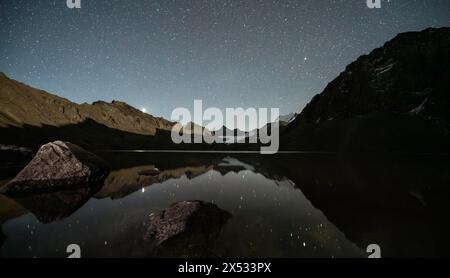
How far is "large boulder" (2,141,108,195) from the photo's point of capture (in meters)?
22.5

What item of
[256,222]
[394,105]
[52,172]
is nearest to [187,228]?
[256,222]

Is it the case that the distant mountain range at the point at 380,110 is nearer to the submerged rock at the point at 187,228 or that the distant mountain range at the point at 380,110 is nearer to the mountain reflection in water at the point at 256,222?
the mountain reflection in water at the point at 256,222

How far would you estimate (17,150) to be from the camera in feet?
177

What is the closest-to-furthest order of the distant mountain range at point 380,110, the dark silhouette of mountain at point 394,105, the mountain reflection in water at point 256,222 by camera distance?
the mountain reflection in water at point 256,222 < the distant mountain range at point 380,110 < the dark silhouette of mountain at point 394,105

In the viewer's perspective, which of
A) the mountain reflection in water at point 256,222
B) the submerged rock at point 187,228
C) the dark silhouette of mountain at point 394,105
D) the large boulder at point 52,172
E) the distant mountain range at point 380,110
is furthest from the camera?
the dark silhouette of mountain at point 394,105

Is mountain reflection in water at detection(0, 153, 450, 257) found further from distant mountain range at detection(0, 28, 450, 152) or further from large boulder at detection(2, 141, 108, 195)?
distant mountain range at detection(0, 28, 450, 152)

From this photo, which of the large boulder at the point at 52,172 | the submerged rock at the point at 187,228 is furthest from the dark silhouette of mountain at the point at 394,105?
the large boulder at the point at 52,172

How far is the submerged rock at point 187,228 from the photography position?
10453 mm

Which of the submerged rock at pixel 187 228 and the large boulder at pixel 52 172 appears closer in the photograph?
the submerged rock at pixel 187 228

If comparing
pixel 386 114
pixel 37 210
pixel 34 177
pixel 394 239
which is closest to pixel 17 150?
pixel 34 177

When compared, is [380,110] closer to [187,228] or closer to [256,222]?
[256,222]

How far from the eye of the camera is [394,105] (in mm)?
156125

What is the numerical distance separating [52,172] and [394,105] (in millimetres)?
189219

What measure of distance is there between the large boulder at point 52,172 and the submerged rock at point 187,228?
49.2 ft
